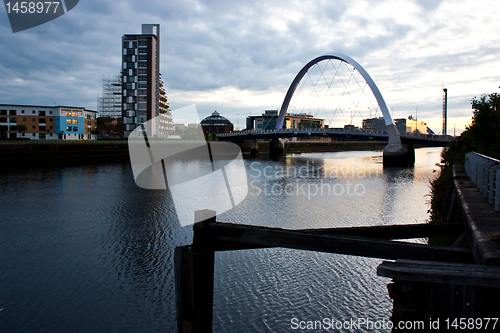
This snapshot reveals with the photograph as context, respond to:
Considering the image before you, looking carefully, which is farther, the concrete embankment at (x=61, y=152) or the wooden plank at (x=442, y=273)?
the concrete embankment at (x=61, y=152)

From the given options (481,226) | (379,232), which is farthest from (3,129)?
(481,226)

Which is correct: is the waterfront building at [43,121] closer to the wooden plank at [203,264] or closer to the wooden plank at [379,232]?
the wooden plank at [203,264]

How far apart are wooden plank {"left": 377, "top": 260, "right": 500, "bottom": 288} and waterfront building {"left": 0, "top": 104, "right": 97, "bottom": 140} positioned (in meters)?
80.5

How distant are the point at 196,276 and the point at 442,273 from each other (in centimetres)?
241

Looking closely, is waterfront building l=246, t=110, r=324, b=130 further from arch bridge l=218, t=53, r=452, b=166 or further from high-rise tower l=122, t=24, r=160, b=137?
arch bridge l=218, t=53, r=452, b=166

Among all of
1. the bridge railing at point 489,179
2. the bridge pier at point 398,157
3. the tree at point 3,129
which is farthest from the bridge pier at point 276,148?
the bridge railing at point 489,179

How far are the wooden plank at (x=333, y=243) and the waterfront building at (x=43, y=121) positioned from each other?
78930 millimetres

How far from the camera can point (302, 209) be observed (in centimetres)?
1512

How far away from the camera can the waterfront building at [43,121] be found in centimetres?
7181

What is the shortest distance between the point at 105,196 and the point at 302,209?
A: 432 inches

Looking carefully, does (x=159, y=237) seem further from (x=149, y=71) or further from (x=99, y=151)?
(x=149, y=71)

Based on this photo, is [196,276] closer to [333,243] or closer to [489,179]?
[333,243]

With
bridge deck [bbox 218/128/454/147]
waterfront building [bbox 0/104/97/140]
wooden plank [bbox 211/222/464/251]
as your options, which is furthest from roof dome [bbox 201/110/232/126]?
wooden plank [bbox 211/222/464/251]

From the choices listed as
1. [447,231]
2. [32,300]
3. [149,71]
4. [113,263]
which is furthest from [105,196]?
[149,71]
